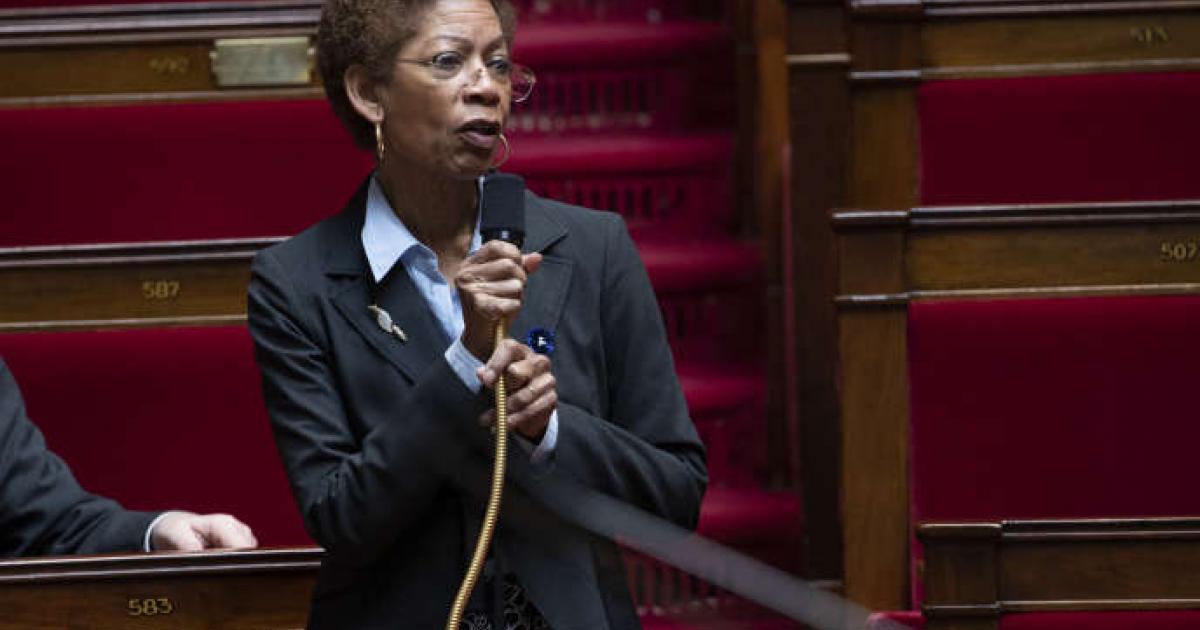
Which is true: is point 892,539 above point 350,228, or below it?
below

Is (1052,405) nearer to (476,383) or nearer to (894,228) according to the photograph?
(894,228)

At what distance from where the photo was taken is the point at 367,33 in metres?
0.49

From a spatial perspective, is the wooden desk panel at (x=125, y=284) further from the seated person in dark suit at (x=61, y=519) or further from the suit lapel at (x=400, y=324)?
the suit lapel at (x=400, y=324)

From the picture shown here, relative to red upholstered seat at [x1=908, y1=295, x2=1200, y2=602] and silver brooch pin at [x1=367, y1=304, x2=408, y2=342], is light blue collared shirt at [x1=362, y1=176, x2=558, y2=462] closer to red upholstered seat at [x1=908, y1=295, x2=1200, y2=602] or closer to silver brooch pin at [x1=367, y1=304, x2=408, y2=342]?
silver brooch pin at [x1=367, y1=304, x2=408, y2=342]

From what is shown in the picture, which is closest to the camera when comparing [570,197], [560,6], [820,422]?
[820,422]

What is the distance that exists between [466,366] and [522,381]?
16 millimetres

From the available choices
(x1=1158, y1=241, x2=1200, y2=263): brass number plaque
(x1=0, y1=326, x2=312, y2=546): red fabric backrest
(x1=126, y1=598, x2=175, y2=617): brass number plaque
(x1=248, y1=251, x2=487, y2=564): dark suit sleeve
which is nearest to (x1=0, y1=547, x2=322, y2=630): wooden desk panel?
(x1=126, y1=598, x2=175, y2=617): brass number plaque

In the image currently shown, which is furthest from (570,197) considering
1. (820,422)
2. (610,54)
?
(820,422)

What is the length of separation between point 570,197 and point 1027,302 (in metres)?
0.26

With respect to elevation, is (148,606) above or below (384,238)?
below

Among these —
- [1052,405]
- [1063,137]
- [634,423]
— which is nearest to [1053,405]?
[1052,405]

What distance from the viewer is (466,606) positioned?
45 centimetres

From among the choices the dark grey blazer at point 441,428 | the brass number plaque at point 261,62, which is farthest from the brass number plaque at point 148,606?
the brass number plaque at point 261,62

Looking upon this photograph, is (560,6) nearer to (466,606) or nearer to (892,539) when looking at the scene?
(892,539)
